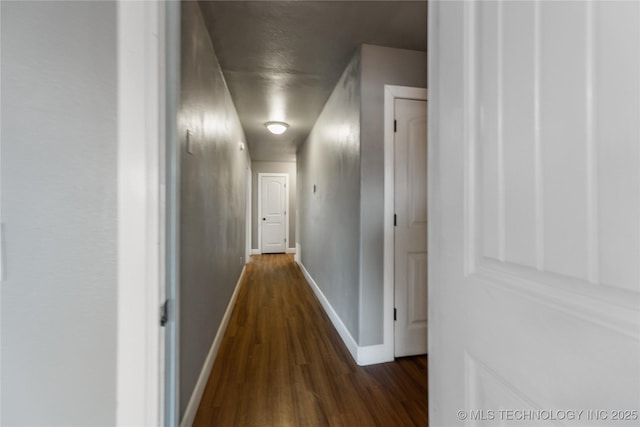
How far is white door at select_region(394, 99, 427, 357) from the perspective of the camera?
2.15 meters

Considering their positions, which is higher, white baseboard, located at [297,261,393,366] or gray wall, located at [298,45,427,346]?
gray wall, located at [298,45,427,346]

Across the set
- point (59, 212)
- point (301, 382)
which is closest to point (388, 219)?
point (301, 382)

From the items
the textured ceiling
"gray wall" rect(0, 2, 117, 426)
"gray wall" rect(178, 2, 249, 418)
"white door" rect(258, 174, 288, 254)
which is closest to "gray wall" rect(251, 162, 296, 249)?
"white door" rect(258, 174, 288, 254)

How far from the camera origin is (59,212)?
0.64 m

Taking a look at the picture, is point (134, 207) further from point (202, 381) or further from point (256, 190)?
point (256, 190)

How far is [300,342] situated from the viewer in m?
2.43

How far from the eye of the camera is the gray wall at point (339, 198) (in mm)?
2221

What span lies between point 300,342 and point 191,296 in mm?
1245

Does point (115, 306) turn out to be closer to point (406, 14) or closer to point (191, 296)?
point (191, 296)

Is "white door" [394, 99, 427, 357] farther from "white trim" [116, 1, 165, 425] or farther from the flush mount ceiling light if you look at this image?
the flush mount ceiling light

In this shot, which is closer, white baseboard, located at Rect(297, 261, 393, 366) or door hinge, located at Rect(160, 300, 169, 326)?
door hinge, located at Rect(160, 300, 169, 326)

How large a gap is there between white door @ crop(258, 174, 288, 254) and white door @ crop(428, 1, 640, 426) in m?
6.54

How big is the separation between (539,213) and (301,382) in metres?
1.88

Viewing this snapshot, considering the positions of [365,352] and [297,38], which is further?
[365,352]
